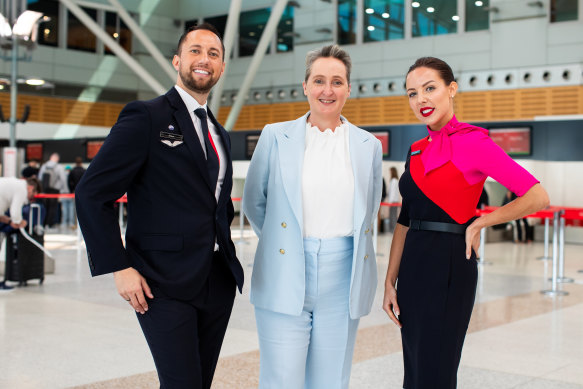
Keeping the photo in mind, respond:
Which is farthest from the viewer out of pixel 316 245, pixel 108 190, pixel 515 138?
pixel 515 138

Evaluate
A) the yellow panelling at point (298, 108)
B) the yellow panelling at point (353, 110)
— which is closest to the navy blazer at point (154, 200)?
the yellow panelling at point (353, 110)

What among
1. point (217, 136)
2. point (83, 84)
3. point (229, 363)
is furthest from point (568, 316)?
point (83, 84)

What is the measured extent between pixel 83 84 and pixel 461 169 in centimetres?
2634

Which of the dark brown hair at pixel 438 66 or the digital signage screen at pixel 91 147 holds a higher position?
the digital signage screen at pixel 91 147

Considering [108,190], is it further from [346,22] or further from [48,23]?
[48,23]

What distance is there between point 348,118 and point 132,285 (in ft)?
71.1

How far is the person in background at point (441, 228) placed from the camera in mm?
2555

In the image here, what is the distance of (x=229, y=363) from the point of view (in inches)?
198

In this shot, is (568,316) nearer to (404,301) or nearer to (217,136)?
(404,301)

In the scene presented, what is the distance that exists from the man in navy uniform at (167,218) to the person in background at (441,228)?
2.45ft

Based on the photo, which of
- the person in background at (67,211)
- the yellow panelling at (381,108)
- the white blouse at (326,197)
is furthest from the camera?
the yellow panelling at (381,108)

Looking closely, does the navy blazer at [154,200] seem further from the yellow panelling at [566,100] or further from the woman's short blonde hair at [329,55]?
the yellow panelling at [566,100]

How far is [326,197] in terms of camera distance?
281 centimetres

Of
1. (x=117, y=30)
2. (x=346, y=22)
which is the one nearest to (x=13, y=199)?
(x=346, y=22)
